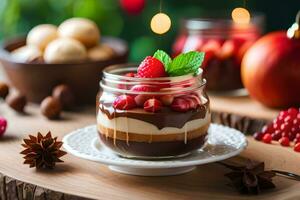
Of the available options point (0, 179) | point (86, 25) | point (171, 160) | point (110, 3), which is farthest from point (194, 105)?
point (110, 3)

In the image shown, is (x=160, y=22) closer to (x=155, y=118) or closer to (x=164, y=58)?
(x=164, y=58)

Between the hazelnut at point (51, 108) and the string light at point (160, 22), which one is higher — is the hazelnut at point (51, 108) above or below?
below

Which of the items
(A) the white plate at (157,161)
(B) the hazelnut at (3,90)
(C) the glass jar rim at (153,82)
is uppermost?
(C) the glass jar rim at (153,82)

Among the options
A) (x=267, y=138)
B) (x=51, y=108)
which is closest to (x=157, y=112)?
(x=267, y=138)

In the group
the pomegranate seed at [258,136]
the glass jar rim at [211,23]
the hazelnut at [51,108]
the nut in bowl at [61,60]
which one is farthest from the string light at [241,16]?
the hazelnut at [51,108]

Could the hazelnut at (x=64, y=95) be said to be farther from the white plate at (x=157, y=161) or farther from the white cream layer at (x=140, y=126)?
the white cream layer at (x=140, y=126)

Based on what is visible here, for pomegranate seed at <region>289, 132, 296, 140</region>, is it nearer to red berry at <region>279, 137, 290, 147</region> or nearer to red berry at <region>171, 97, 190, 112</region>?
red berry at <region>279, 137, 290, 147</region>

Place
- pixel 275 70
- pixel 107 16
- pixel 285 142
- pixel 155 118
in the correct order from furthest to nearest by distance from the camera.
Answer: pixel 107 16 → pixel 275 70 → pixel 285 142 → pixel 155 118
